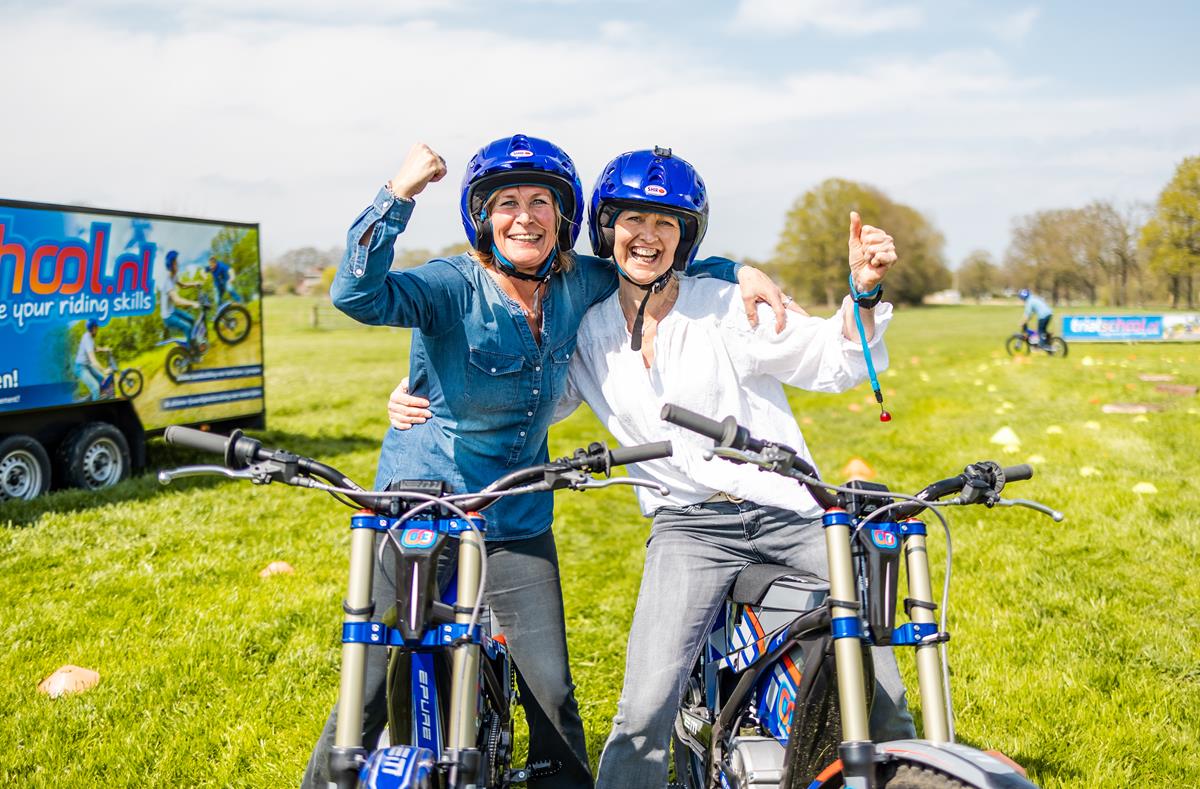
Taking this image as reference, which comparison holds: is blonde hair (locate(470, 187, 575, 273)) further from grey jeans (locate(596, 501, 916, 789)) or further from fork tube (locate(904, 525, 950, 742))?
→ fork tube (locate(904, 525, 950, 742))

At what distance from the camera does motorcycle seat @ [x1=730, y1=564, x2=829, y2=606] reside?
3.48 metres

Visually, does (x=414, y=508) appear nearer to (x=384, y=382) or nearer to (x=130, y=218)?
(x=130, y=218)

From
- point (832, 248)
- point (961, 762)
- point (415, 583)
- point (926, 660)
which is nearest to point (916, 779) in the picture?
point (961, 762)

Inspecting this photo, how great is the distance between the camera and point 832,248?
90.2 meters

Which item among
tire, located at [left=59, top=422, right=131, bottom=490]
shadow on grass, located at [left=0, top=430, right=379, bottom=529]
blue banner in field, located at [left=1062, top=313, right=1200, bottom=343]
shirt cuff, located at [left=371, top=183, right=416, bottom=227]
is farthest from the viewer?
blue banner in field, located at [left=1062, top=313, right=1200, bottom=343]

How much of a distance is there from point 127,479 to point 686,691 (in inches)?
369

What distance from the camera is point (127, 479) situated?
1128cm

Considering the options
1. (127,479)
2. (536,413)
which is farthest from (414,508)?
(127,479)

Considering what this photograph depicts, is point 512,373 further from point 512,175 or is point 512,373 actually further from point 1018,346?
point 1018,346

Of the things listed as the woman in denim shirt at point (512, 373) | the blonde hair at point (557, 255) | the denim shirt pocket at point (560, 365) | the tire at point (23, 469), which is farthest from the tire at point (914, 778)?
the tire at point (23, 469)

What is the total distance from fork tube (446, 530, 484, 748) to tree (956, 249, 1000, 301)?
118 m

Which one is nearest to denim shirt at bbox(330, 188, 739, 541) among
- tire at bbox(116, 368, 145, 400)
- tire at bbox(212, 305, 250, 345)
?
tire at bbox(116, 368, 145, 400)

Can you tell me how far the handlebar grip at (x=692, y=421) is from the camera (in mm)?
2584

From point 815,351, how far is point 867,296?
33cm
